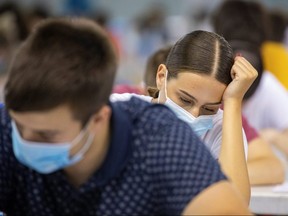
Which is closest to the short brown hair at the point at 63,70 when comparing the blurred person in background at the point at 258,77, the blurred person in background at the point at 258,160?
the blurred person in background at the point at 258,160

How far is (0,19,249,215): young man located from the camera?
168cm

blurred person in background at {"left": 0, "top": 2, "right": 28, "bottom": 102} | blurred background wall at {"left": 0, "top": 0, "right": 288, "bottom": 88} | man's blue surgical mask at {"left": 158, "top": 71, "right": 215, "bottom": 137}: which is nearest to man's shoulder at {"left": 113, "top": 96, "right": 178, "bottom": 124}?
man's blue surgical mask at {"left": 158, "top": 71, "right": 215, "bottom": 137}

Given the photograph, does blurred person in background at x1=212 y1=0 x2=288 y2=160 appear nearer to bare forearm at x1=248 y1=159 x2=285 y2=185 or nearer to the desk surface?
bare forearm at x1=248 y1=159 x2=285 y2=185

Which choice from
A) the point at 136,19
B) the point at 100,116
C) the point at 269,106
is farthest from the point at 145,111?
the point at 136,19

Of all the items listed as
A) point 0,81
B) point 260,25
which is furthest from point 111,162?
point 0,81

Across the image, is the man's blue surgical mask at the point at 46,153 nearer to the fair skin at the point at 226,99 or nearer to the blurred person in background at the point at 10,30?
the fair skin at the point at 226,99

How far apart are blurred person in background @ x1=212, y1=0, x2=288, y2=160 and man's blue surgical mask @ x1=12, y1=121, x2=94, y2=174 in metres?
2.02

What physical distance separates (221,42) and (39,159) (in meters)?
0.90

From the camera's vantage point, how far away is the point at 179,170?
1.75 meters

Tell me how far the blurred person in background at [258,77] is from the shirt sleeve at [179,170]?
1945 millimetres

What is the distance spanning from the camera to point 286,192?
9.56ft

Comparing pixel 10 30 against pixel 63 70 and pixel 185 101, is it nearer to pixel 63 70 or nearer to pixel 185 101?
pixel 185 101

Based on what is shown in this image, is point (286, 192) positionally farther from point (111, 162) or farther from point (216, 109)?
point (111, 162)

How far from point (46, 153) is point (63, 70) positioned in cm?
18
